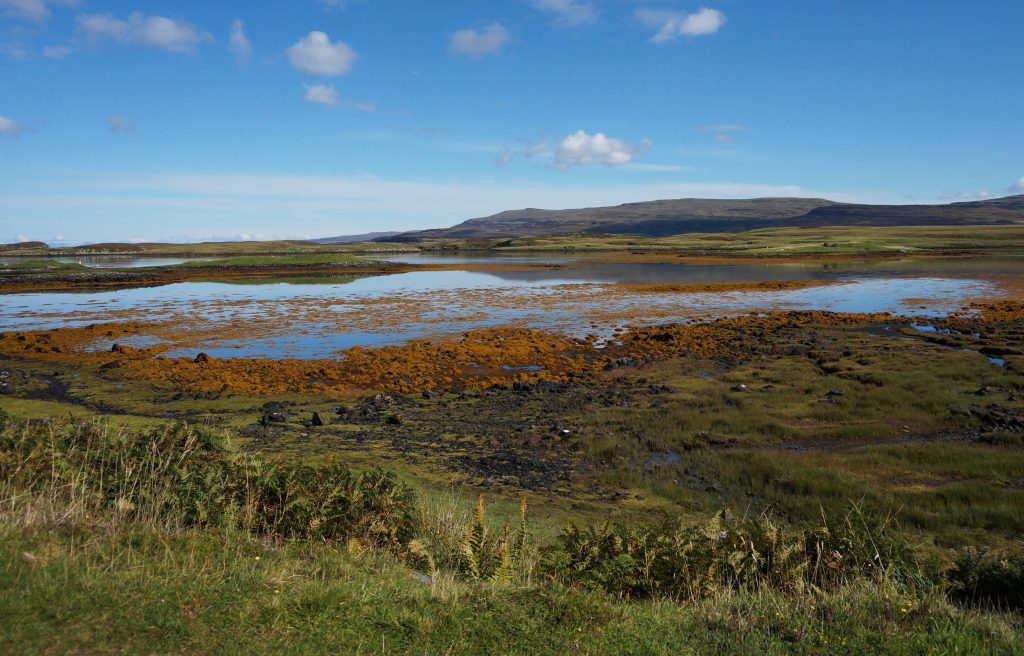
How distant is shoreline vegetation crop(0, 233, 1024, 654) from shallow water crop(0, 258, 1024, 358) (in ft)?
19.9

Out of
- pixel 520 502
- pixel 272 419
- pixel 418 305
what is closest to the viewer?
pixel 520 502

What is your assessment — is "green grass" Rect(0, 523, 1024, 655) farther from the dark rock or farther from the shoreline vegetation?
the dark rock

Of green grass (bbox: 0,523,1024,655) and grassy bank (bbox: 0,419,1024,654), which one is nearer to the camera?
green grass (bbox: 0,523,1024,655)

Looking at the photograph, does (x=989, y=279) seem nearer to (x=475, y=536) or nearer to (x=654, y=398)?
(x=654, y=398)

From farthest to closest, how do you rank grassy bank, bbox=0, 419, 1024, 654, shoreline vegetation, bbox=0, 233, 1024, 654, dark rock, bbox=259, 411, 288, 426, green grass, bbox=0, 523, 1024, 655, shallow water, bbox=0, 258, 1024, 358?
shallow water, bbox=0, 258, 1024, 358, dark rock, bbox=259, 411, 288, 426, shoreline vegetation, bbox=0, 233, 1024, 654, grassy bank, bbox=0, 419, 1024, 654, green grass, bbox=0, 523, 1024, 655

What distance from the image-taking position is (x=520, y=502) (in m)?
11.7

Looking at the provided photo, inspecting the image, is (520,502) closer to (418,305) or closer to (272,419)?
(272,419)

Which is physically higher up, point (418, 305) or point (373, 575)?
point (418, 305)

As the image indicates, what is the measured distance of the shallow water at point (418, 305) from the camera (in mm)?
32750

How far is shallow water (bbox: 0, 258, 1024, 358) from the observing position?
32.8 meters

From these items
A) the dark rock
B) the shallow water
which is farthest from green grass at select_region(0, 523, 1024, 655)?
the shallow water

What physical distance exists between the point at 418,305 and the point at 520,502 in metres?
34.2

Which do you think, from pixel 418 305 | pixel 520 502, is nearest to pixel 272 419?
pixel 520 502

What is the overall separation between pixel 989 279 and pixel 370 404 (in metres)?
63.4
